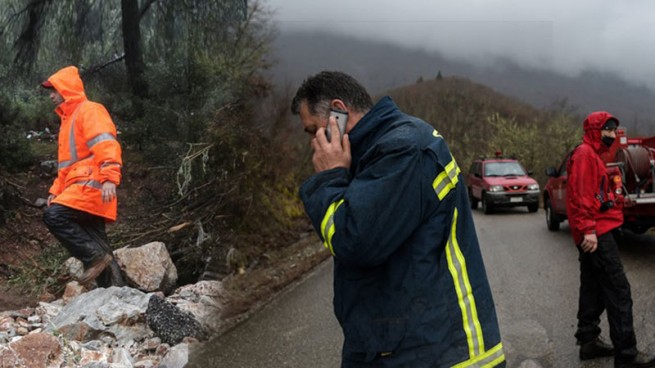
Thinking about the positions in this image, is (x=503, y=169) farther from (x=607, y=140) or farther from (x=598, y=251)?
(x=598, y=251)

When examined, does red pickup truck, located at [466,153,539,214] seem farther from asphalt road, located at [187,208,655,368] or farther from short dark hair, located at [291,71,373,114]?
short dark hair, located at [291,71,373,114]

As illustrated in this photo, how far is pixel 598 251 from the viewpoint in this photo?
4.23 metres

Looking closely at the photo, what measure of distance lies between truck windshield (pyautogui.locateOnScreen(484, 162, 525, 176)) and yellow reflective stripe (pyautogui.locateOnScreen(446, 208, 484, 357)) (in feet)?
52.2

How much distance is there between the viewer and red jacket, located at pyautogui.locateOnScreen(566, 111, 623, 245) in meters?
4.24

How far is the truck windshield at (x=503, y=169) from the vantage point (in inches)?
682

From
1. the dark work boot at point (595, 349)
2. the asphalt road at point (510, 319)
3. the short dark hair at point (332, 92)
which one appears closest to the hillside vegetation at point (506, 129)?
the asphalt road at point (510, 319)

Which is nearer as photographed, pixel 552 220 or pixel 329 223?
pixel 329 223

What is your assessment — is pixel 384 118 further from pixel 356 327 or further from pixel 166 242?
pixel 166 242

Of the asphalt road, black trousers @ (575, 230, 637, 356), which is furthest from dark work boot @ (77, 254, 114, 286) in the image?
black trousers @ (575, 230, 637, 356)

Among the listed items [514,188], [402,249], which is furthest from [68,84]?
[514,188]

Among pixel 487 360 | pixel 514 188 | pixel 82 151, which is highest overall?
pixel 82 151

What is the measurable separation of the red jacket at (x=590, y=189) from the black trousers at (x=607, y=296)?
0.12 m

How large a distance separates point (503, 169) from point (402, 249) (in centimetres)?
1641

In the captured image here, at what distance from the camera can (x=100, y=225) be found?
3.26 metres
